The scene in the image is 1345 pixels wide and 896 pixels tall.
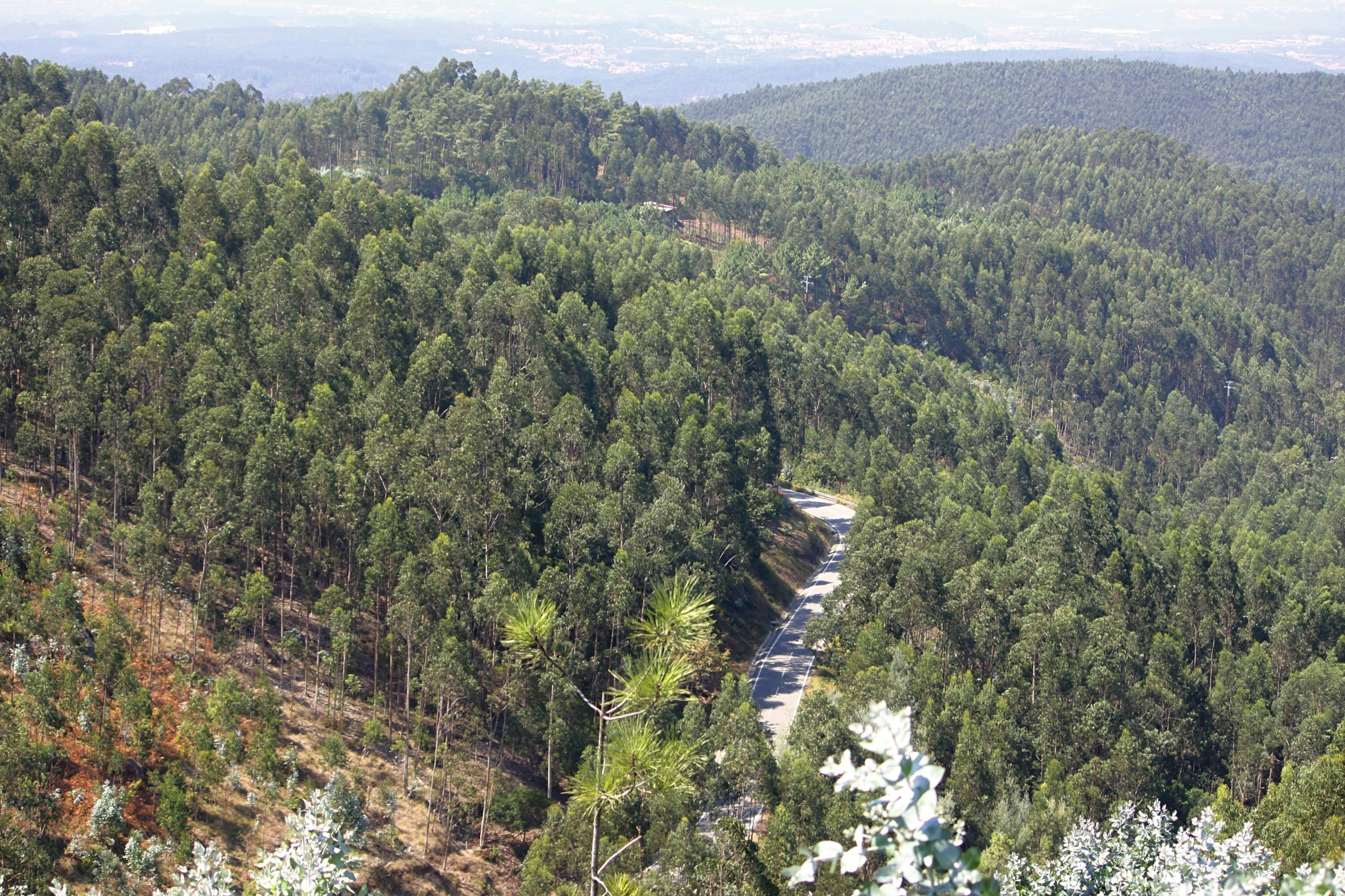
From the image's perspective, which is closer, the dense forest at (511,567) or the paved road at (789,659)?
the dense forest at (511,567)

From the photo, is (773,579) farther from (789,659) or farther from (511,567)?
(511,567)

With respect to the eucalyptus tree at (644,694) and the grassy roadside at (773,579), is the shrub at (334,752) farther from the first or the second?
the eucalyptus tree at (644,694)

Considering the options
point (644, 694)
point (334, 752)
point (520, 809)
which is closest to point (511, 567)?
point (520, 809)

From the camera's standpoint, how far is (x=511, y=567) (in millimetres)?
47906

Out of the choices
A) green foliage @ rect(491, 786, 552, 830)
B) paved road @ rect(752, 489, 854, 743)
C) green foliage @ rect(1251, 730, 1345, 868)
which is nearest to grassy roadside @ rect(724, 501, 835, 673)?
paved road @ rect(752, 489, 854, 743)

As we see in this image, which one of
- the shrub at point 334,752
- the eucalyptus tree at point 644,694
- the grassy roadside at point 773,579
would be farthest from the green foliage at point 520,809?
the eucalyptus tree at point 644,694

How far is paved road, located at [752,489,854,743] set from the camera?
50.5 metres

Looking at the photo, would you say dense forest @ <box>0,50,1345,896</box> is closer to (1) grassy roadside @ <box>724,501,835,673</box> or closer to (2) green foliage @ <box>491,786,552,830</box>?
(2) green foliage @ <box>491,786,552,830</box>

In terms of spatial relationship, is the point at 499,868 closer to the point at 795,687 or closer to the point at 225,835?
the point at 225,835

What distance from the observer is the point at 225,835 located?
3697cm

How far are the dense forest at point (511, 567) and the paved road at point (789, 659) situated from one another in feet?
6.06

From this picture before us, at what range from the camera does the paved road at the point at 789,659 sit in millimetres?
50531

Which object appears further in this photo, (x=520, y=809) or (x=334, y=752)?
(x=520, y=809)

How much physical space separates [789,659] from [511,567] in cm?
1515
